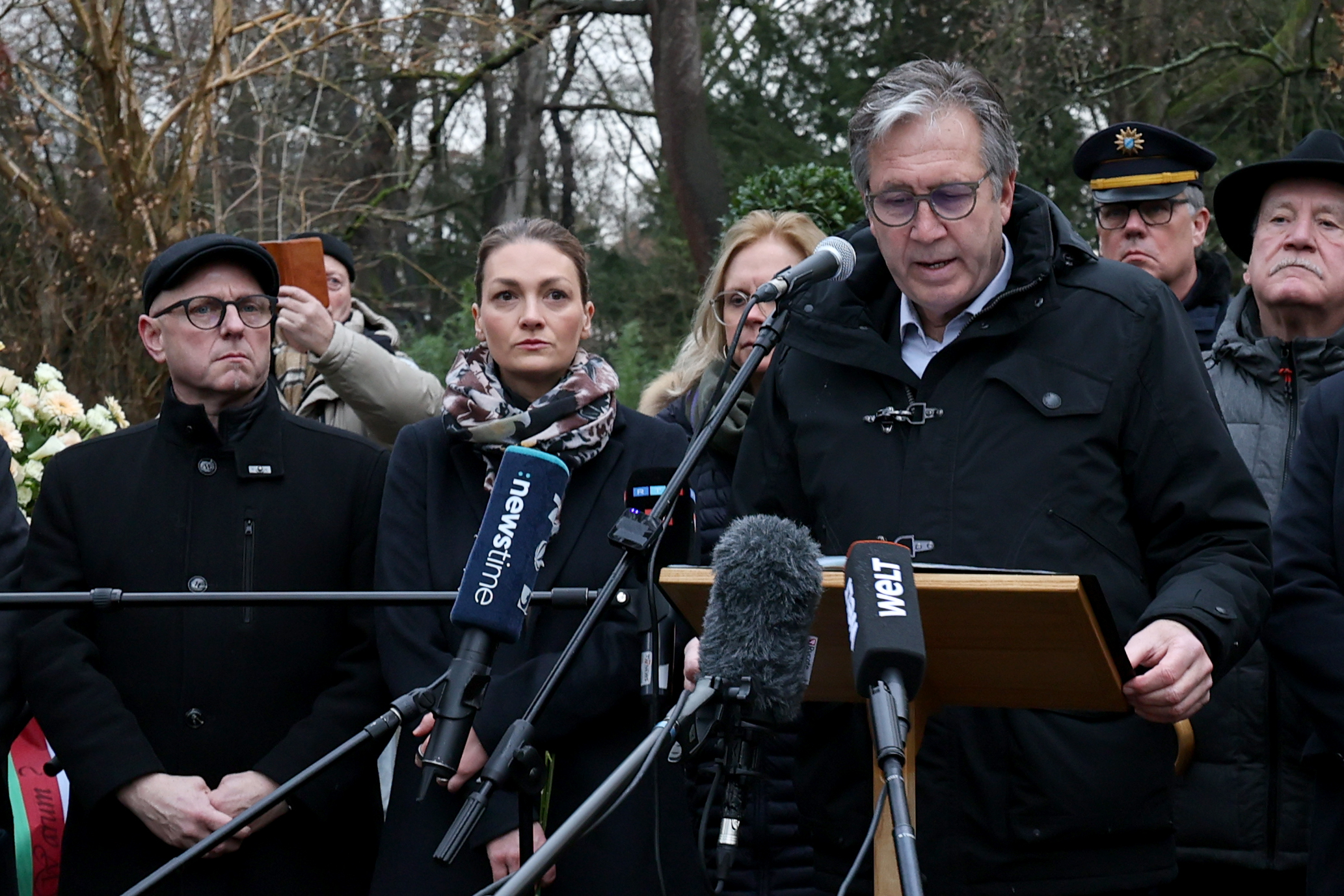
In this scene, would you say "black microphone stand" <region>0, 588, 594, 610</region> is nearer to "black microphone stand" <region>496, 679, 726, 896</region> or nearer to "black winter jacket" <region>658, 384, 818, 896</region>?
"black microphone stand" <region>496, 679, 726, 896</region>

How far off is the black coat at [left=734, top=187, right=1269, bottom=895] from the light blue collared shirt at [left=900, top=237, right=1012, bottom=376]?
0.05 metres

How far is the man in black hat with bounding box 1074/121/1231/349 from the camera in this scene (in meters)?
4.59

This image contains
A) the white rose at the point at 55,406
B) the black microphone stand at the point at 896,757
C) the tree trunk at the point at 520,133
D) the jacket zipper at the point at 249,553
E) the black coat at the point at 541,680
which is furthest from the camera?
the tree trunk at the point at 520,133

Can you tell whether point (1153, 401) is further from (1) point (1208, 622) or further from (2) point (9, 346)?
(2) point (9, 346)

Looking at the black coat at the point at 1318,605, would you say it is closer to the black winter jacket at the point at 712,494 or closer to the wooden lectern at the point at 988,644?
the wooden lectern at the point at 988,644

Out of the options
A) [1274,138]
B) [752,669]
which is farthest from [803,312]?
[1274,138]

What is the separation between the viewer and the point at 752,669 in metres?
1.96

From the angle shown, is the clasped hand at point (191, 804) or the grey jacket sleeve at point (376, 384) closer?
the clasped hand at point (191, 804)

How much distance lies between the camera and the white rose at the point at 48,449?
463 cm

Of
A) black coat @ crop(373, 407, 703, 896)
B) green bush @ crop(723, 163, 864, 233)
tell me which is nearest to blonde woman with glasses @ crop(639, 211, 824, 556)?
black coat @ crop(373, 407, 703, 896)

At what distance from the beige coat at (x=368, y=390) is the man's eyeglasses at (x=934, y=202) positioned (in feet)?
8.02

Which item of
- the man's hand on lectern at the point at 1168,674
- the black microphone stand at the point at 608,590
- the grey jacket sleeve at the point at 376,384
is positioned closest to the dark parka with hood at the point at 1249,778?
the man's hand on lectern at the point at 1168,674

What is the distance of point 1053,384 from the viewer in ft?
9.18

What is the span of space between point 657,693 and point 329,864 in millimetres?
1578
